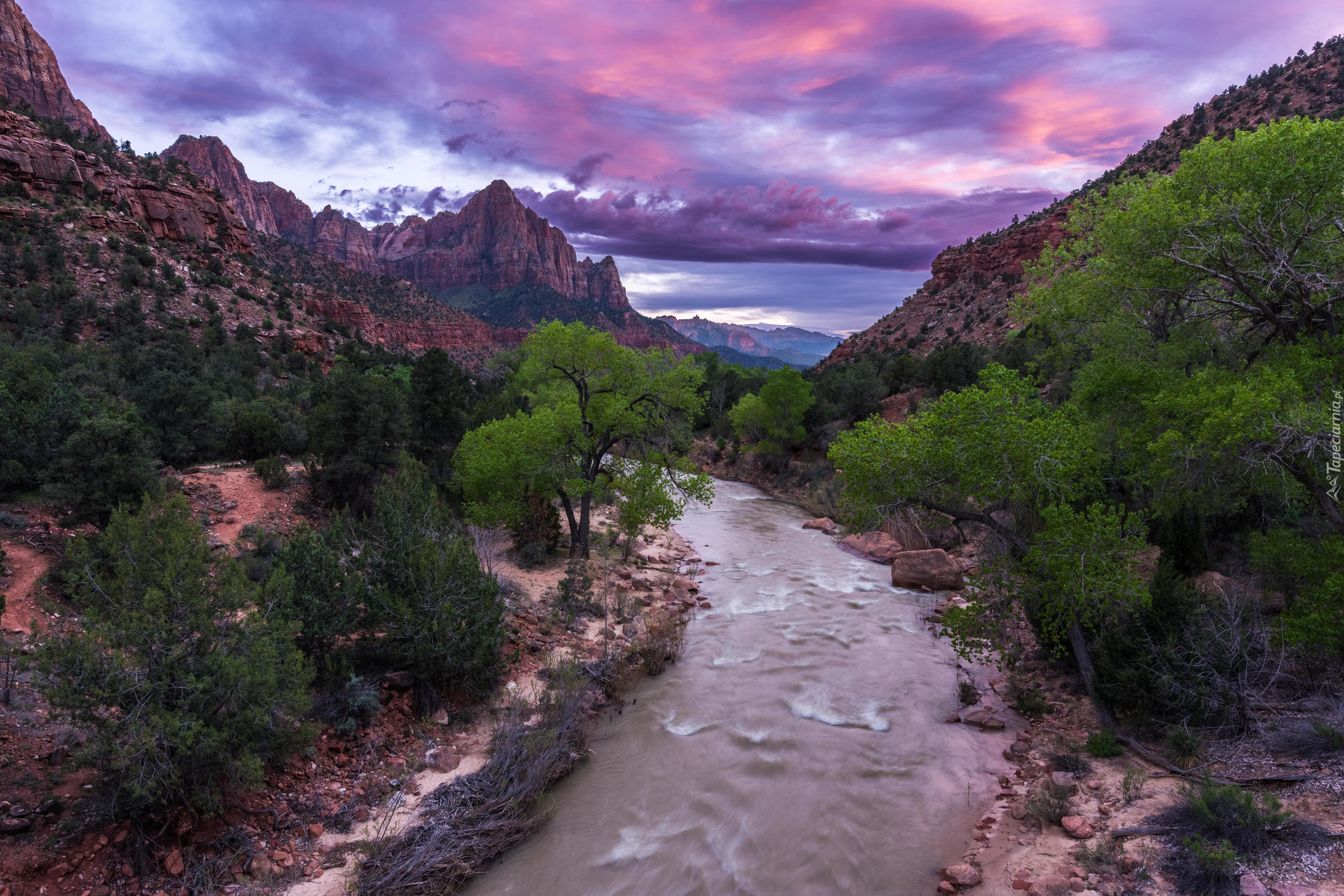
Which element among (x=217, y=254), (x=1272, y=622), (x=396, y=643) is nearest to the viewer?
(x=1272, y=622)

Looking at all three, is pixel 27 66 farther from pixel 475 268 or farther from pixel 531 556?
pixel 475 268

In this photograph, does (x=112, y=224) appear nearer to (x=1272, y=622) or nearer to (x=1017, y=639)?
(x=1017, y=639)

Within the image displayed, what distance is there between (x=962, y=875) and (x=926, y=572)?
1244cm

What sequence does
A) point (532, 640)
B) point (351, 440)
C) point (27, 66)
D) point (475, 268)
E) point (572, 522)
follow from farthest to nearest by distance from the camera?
point (475, 268)
point (27, 66)
point (351, 440)
point (572, 522)
point (532, 640)

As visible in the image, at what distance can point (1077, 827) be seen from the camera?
7.03 metres

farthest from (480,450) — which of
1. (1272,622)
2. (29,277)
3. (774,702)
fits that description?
(29,277)

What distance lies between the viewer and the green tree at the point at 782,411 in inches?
1518

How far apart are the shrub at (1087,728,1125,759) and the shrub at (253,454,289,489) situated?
20864 mm

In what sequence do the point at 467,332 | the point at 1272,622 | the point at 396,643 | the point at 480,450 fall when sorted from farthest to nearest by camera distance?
the point at 467,332, the point at 480,450, the point at 396,643, the point at 1272,622

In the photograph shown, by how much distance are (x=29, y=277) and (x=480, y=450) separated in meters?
36.9

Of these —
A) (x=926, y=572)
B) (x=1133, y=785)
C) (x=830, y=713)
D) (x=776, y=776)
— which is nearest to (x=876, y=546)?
(x=926, y=572)

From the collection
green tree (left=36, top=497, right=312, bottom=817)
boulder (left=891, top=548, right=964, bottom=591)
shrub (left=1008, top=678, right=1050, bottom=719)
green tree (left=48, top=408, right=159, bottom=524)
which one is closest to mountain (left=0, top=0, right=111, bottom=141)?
green tree (left=48, top=408, right=159, bottom=524)

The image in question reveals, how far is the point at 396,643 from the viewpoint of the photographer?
9852 mm

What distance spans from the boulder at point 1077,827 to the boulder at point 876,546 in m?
14.4
